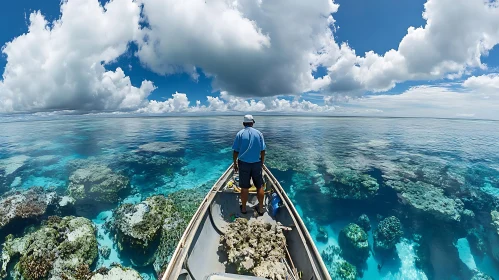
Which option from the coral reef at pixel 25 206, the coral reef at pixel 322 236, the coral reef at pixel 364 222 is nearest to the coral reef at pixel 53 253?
the coral reef at pixel 25 206

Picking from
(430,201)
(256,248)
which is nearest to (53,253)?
(256,248)

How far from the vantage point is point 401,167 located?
78.9 feet

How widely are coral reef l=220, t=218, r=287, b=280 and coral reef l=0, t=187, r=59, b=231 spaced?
14.4 m

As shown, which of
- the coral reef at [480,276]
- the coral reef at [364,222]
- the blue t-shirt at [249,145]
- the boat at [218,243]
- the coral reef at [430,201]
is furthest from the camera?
the coral reef at [430,201]

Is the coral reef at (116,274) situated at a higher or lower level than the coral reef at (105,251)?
higher

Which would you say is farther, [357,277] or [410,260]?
[410,260]

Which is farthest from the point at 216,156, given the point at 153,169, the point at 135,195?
the point at 135,195

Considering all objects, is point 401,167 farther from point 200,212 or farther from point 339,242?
point 200,212

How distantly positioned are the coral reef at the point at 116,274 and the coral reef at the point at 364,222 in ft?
42.4

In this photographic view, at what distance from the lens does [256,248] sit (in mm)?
5387

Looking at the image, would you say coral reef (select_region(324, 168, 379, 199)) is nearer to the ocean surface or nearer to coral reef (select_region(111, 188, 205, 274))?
the ocean surface

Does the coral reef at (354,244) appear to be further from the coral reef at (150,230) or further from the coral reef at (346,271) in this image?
the coral reef at (150,230)

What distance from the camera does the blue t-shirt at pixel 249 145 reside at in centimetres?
616

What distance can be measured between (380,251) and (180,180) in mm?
Answer: 16576
